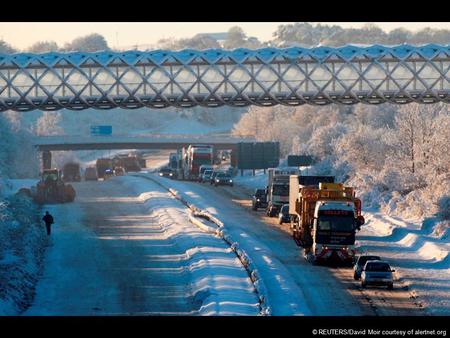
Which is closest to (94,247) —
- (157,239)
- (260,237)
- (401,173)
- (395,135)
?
(157,239)

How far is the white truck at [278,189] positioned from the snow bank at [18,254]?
1648 cm

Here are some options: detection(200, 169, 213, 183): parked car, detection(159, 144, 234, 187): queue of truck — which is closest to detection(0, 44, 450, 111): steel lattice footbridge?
detection(159, 144, 234, 187): queue of truck

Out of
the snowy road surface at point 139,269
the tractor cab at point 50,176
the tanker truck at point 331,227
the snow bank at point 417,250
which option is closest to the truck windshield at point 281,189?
the snow bank at point 417,250

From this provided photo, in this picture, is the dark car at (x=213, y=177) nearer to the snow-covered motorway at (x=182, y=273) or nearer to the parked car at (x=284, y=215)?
the snow-covered motorway at (x=182, y=273)

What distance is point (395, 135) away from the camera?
99750 mm

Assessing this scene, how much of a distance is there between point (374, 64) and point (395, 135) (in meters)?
17.8

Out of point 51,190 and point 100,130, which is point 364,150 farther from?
point 100,130

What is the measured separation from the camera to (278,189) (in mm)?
79938

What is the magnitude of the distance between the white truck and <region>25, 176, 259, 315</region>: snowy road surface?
631cm

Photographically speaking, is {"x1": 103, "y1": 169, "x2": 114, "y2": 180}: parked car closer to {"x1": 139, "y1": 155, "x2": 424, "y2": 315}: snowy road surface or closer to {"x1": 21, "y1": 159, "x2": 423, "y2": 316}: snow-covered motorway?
{"x1": 21, "y1": 159, "x2": 423, "y2": 316}: snow-covered motorway

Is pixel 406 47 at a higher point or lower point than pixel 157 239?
higher

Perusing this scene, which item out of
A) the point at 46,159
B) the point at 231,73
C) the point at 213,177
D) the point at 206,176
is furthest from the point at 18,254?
the point at 46,159

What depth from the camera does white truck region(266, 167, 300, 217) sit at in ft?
262

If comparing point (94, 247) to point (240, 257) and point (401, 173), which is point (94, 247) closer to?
point (240, 257)
